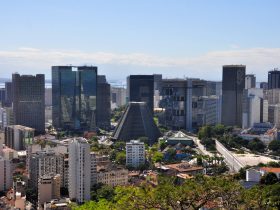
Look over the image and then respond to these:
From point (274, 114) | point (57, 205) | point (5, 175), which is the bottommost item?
point (57, 205)

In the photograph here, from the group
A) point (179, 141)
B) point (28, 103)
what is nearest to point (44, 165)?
point (179, 141)

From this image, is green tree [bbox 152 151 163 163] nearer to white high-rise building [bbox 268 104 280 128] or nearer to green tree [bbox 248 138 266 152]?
green tree [bbox 248 138 266 152]

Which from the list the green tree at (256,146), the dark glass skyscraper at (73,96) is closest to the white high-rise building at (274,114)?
the green tree at (256,146)

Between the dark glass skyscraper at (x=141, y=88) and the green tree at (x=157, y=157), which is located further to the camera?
the dark glass skyscraper at (x=141, y=88)

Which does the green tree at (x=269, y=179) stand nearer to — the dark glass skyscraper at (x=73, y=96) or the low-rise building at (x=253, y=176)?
the low-rise building at (x=253, y=176)

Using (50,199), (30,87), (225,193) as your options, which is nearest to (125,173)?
(50,199)

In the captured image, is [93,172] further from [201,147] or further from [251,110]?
[251,110]
